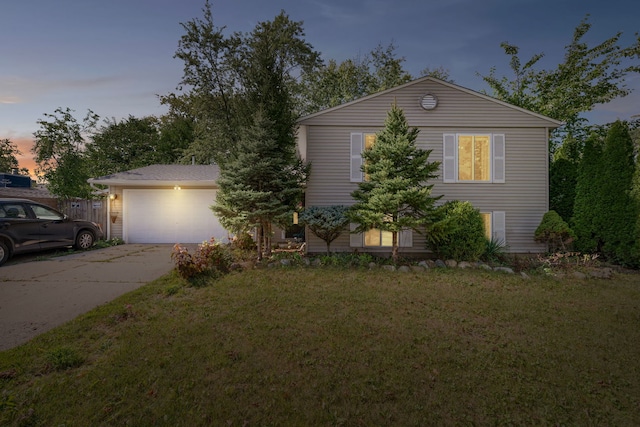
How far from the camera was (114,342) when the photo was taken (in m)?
3.40

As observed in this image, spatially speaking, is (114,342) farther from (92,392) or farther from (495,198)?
(495,198)

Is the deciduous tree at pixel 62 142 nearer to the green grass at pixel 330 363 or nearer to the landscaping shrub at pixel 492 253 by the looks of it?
the green grass at pixel 330 363

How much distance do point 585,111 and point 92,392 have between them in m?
19.3

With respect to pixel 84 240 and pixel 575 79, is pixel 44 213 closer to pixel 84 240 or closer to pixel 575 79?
pixel 84 240

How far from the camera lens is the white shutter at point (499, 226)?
9.37m

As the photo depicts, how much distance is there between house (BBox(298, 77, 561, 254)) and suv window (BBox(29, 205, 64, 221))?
772 centimetres

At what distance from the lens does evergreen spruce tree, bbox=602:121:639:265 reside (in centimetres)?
790

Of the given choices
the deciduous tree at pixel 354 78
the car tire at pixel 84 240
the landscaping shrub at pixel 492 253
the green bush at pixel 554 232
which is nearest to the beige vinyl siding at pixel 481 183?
the green bush at pixel 554 232

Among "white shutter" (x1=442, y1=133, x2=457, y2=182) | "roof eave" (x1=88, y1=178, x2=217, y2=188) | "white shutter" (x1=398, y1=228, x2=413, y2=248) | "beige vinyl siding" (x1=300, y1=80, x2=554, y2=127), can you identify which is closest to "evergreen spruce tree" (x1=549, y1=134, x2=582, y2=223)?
"beige vinyl siding" (x1=300, y1=80, x2=554, y2=127)

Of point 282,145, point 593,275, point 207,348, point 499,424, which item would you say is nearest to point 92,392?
point 207,348

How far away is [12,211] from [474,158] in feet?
44.7

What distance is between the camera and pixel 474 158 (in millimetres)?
9453

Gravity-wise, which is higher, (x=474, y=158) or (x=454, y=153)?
(x=454, y=153)

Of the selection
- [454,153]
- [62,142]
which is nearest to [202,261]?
[454,153]
